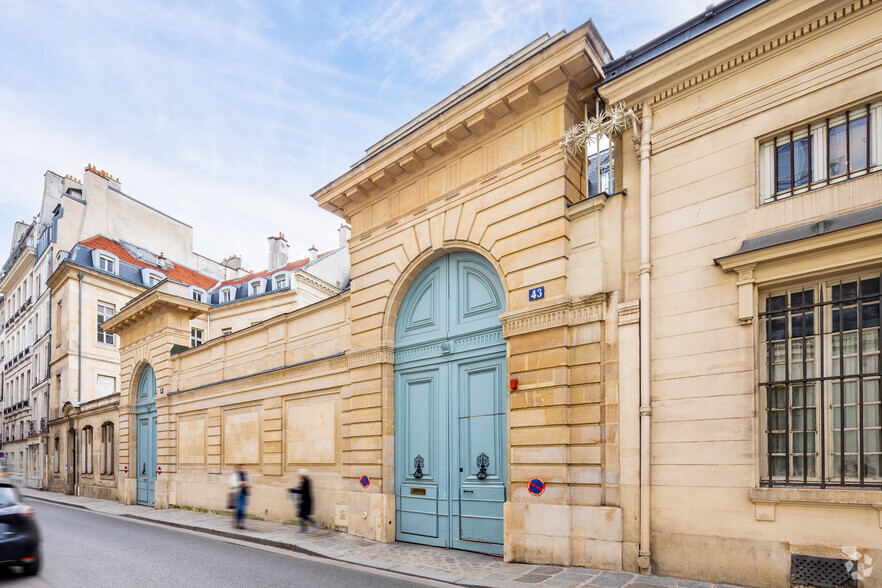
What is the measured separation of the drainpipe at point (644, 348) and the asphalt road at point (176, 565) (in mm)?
2747

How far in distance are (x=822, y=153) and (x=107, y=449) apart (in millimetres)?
25227

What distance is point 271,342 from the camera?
14.4 meters

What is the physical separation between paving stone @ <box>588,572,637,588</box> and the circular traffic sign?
130 cm

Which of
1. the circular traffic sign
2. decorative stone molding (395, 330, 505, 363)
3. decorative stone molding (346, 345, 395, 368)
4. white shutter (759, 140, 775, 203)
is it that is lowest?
the circular traffic sign

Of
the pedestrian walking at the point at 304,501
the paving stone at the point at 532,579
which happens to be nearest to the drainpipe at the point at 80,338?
the pedestrian walking at the point at 304,501

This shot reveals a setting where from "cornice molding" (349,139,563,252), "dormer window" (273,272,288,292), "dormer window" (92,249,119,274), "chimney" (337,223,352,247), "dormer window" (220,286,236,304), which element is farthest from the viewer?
"chimney" (337,223,352,247)

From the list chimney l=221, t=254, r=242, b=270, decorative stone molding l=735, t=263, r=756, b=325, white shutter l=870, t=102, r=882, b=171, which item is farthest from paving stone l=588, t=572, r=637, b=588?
chimney l=221, t=254, r=242, b=270

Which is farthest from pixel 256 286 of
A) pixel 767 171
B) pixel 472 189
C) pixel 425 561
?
pixel 767 171

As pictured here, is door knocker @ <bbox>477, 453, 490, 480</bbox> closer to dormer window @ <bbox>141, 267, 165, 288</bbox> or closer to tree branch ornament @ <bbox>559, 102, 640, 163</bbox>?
tree branch ornament @ <bbox>559, 102, 640, 163</bbox>

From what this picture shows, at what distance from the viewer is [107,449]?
75.0 feet

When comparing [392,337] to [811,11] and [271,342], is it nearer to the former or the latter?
[271,342]

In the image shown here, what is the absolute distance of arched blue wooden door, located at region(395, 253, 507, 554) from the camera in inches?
361

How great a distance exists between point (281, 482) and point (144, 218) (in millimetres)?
28573

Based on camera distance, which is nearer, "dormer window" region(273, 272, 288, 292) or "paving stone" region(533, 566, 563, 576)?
"paving stone" region(533, 566, 563, 576)
